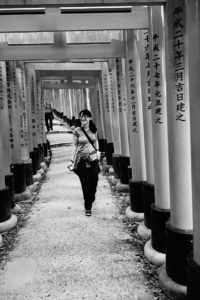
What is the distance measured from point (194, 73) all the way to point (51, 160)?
12990mm

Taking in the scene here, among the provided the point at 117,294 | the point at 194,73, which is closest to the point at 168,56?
the point at 194,73

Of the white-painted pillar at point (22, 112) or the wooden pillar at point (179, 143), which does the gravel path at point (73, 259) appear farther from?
the white-painted pillar at point (22, 112)

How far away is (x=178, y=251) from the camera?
12.4 ft

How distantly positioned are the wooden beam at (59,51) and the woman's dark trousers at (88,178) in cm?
191

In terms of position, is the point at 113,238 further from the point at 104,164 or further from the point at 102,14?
the point at 104,164

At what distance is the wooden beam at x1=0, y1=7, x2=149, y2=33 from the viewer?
468 cm

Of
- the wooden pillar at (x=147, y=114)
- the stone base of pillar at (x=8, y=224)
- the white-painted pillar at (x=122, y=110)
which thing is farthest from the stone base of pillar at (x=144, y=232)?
the white-painted pillar at (x=122, y=110)

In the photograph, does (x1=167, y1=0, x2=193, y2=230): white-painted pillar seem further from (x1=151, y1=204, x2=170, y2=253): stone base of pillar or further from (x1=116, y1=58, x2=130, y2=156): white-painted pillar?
(x1=116, y1=58, x2=130, y2=156): white-painted pillar

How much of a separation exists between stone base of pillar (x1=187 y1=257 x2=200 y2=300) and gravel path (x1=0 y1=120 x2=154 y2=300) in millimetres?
879

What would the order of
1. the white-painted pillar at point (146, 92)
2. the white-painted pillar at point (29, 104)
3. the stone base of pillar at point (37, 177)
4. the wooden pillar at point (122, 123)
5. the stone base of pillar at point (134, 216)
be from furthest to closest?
the white-painted pillar at point (29, 104) → the stone base of pillar at point (37, 177) → the wooden pillar at point (122, 123) → the stone base of pillar at point (134, 216) → the white-painted pillar at point (146, 92)

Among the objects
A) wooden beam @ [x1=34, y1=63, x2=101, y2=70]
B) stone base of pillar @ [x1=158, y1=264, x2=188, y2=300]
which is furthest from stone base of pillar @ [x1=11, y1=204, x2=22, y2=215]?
wooden beam @ [x1=34, y1=63, x2=101, y2=70]

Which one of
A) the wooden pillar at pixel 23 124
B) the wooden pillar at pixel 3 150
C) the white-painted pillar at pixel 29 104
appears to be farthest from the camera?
the white-painted pillar at pixel 29 104

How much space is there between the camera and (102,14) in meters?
4.71

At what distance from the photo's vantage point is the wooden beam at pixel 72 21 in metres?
4.68
